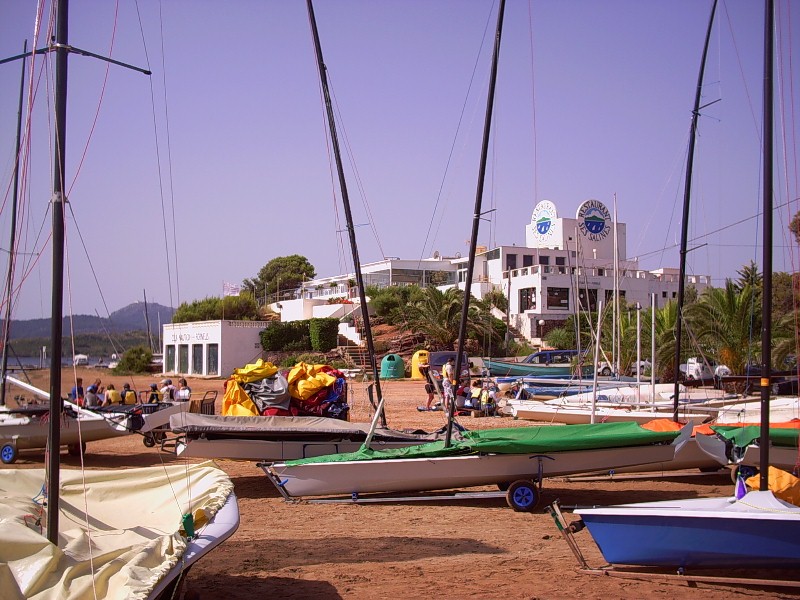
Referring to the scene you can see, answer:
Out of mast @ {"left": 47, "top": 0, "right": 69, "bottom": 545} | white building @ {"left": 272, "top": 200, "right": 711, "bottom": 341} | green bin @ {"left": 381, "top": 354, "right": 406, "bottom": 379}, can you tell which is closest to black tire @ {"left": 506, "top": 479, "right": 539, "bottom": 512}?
mast @ {"left": 47, "top": 0, "right": 69, "bottom": 545}

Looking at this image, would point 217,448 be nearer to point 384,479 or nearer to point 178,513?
point 384,479

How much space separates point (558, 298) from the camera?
50719 mm

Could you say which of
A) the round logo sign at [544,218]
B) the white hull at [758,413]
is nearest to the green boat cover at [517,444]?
the white hull at [758,413]

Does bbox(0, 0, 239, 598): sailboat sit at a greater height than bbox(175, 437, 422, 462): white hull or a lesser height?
greater

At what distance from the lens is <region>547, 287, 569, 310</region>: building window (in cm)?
5044

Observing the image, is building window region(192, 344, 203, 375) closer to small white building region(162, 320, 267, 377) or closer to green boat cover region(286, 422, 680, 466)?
small white building region(162, 320, 267, 377)

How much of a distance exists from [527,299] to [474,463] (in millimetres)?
40472

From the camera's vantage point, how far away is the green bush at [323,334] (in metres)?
46.1

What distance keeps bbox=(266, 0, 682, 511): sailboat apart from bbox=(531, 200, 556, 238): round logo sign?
4948 centimetres

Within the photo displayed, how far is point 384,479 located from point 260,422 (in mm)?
2904

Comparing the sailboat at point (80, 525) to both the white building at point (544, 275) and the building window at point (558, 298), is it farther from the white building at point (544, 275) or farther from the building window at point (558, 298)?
the building window at point (558, 298)

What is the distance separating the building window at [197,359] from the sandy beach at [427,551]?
33.9 metres

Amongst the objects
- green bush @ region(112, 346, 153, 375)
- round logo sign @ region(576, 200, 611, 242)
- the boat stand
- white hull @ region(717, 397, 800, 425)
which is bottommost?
green bush @ region(112, 346, 153, 375)

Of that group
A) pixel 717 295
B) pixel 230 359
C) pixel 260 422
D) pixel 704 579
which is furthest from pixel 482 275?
pixel 704 579
